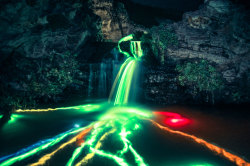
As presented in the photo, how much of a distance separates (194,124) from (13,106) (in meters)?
9.57

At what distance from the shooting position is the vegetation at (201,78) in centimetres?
1070

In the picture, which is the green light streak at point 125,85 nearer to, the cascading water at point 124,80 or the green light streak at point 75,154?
the cascading water at point 124,80

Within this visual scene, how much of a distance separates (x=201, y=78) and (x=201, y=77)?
0.21ft

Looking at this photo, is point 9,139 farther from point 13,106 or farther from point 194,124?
point 194,124

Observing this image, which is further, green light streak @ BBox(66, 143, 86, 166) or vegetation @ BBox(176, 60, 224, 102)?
vegetation @ BBox(176, 60, 224, 102)

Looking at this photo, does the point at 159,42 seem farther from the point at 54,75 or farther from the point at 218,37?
the point at 54,75

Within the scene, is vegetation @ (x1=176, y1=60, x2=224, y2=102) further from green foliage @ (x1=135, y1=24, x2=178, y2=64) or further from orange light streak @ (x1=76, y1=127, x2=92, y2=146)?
orange light streak @ (x1=76, y1=127, x2=92, y2=146)

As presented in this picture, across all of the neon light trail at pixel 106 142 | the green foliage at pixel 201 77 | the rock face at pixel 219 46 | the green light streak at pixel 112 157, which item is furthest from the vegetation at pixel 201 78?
the green light streak at pixel 112 157

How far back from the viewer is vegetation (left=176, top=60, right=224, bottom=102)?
10703 millimetres

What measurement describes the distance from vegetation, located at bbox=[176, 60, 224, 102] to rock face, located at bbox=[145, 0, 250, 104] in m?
0.42

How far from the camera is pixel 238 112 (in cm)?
877

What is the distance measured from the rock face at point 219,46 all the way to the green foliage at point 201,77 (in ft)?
1.38

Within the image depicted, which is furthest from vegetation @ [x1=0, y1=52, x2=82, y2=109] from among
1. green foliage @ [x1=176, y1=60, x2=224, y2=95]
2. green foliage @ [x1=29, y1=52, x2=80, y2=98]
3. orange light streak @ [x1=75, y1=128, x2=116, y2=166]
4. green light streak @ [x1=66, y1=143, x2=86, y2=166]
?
green foliage @ [x1=176, y1=60, x2=224, y2=95]

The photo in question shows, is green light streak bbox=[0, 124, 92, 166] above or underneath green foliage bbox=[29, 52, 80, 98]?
underneath
